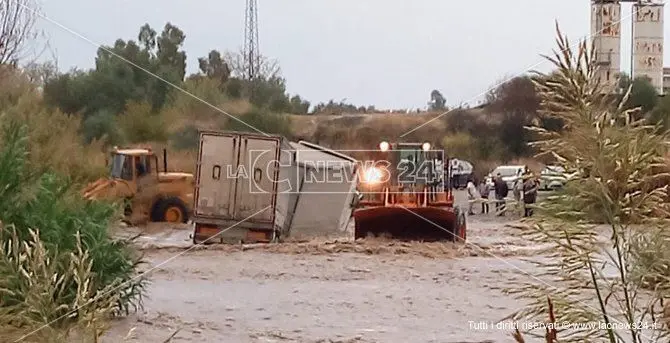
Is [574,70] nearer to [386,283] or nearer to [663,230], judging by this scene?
[663,230]

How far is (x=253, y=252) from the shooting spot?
22078 millimetres

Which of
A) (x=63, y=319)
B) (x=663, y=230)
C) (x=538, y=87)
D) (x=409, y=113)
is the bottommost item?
(x=63, y=319)

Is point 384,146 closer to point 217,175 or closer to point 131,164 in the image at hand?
point 217,175

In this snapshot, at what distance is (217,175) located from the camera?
2336 cm

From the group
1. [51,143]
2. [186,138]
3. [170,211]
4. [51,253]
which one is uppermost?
[186,138]

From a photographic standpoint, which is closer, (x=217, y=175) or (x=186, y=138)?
(x=217, y=175)

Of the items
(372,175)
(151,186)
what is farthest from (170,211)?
(372,175)

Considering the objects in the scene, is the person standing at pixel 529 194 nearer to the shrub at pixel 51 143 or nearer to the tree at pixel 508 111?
the shrub at pixel 51 143

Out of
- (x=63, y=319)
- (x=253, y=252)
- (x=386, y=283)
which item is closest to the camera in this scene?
(x=63, y=319)

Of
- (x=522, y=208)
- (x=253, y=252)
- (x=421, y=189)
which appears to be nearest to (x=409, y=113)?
(x=421, y=189)

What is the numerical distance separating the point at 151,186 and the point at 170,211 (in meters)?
0.87

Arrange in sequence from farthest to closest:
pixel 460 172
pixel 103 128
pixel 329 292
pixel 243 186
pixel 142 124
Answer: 1. pixel 103 128
2. pixel 142 124
3. pixel 460 172
4. pixel 243 186
5. pixel 329 292

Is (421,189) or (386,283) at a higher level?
(421,189)

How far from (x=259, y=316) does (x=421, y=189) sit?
11.1m
